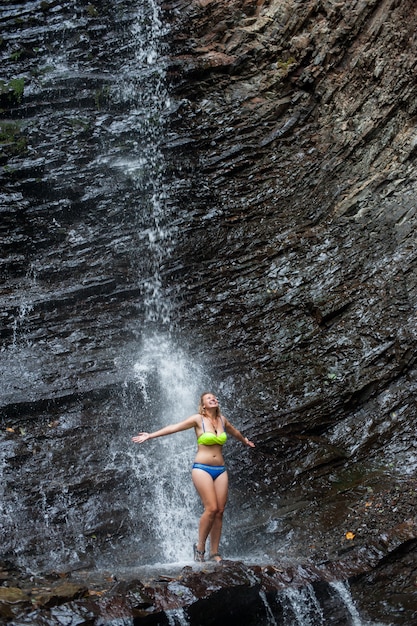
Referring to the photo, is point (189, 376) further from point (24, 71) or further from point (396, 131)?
point (24, 71)

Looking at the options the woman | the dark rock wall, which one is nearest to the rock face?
the dark rock wall

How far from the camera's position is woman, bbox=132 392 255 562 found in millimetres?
5527

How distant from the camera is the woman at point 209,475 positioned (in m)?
5.53

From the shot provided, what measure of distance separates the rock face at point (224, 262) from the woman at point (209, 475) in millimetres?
946

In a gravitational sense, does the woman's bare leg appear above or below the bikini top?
below

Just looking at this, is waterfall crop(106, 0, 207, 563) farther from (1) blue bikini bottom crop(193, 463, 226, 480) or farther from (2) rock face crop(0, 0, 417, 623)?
(1) blue bikini bottom crop(193, 463, 226, 480)

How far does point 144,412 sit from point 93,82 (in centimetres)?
624

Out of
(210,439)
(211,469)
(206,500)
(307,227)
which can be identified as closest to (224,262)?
(307,227)

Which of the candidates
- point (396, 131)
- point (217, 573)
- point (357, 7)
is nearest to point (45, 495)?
point (217, 573)

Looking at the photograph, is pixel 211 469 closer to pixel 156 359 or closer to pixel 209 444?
pixel 209 444

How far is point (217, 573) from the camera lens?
4.77 metres

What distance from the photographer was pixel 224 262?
29.8 feet

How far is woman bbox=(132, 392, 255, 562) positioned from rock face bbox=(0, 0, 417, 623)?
95 centimetres

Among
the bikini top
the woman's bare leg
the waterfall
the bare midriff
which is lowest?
the woman's bare leg
